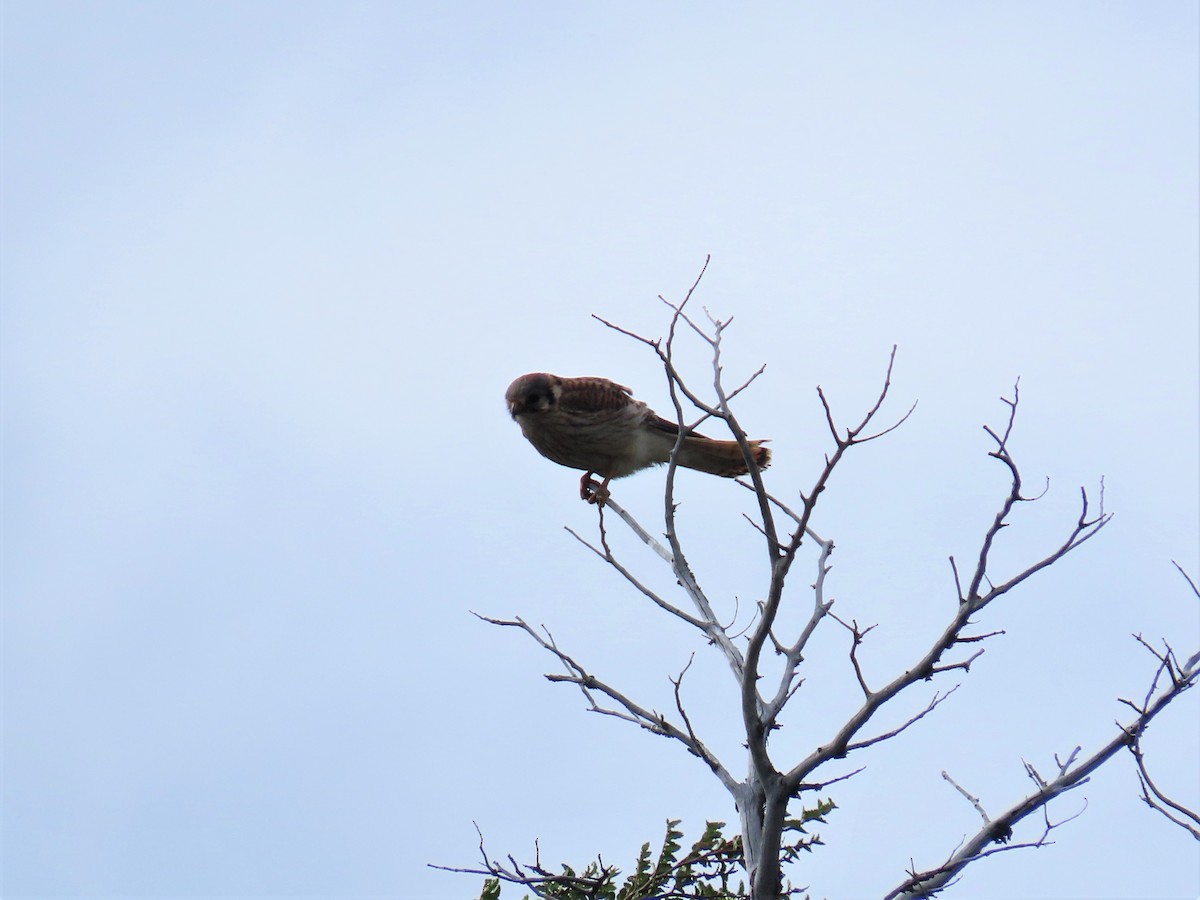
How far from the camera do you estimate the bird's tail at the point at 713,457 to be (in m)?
6.15

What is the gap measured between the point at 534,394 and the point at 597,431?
397mm

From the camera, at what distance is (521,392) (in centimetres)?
630

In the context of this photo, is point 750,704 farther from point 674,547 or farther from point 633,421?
point 633,421

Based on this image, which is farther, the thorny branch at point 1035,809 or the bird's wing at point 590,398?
the bird's wing at point 590,398

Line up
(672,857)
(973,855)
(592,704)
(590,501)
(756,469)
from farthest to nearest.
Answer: (590,501)
(672,857)
(592,704)
(973,855)
(756,469)

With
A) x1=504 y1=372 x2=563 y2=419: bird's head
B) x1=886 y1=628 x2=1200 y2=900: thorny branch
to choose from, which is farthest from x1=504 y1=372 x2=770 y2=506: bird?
x1=886 y1=628 x2=1200 y2=900: thorny branch

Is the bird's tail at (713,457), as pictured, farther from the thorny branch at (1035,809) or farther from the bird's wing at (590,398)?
the thorny branch at (1035,809)

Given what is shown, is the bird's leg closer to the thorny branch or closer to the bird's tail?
the bird's tail

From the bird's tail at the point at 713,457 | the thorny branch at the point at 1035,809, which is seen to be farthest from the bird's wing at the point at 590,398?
the thorny branch at the point at 1035,809

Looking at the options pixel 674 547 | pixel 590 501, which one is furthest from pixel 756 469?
pixel 590 501

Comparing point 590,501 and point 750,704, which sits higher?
point 590,501

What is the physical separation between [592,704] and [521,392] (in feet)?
9.27

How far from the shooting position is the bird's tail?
615 cm

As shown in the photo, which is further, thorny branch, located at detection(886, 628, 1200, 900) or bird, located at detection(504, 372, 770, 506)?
bird, located at detection(504, 372, 770, 506)
